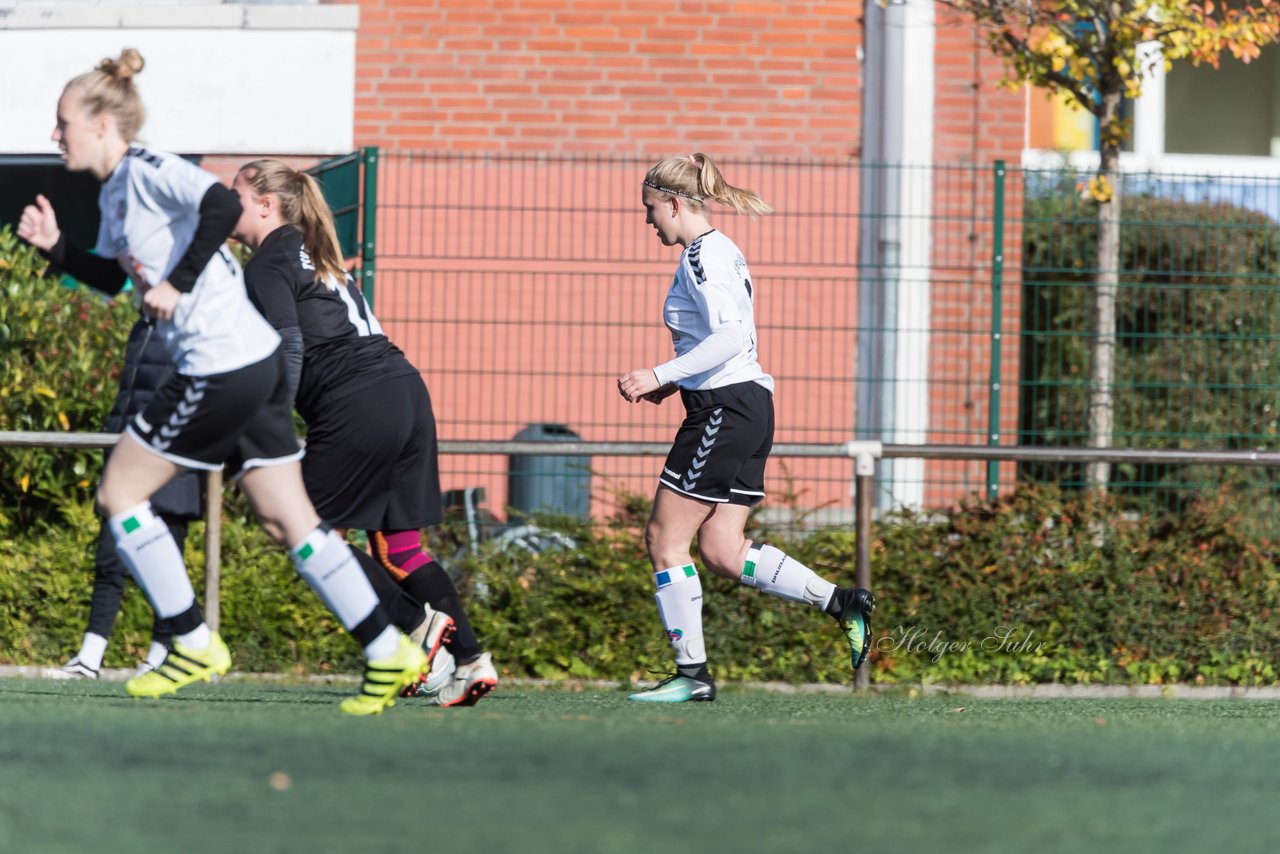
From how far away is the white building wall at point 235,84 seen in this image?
1180cm

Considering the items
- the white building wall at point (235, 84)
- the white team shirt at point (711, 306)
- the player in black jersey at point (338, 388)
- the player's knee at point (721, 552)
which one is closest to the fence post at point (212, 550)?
the player in black jersey at point (338, 388)

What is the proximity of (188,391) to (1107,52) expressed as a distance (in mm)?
6131

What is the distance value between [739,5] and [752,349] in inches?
255

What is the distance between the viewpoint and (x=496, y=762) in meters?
3.74

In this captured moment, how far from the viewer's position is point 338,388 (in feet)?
18.5

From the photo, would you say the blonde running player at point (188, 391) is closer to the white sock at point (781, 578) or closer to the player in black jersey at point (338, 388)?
the player in black jersey at point (338, 388)

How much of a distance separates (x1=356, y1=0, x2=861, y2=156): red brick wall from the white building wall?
0.20 m

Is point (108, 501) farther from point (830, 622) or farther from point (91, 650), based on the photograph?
point (830, 622)

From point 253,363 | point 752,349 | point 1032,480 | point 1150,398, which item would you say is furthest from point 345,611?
point 1150,398

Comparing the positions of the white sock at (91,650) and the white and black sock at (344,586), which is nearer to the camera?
the white and black sock at (344,586)

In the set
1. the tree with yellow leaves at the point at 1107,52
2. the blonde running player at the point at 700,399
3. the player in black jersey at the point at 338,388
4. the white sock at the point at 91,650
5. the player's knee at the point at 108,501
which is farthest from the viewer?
the tree with yellow leaves at the point at 1107,52

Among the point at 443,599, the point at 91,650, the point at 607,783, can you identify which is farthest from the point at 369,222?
the point at 607,783

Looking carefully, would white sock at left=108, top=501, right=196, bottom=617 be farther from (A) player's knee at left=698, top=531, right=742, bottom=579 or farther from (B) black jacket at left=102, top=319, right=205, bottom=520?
(A) player's knee at left=698, top=531, right=742, bottom=579

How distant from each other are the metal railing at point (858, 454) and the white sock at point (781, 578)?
4.52ft
